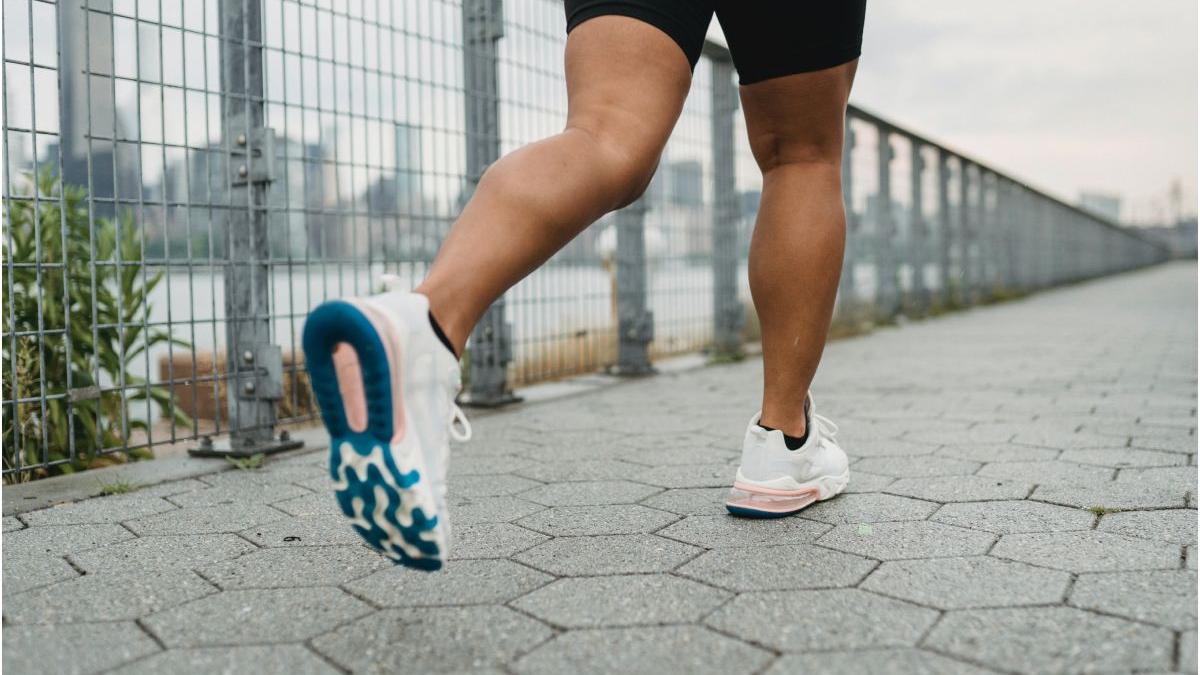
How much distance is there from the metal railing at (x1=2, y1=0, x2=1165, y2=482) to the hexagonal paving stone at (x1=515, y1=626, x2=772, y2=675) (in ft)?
5.27

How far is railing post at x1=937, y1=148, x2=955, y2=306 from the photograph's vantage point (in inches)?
420

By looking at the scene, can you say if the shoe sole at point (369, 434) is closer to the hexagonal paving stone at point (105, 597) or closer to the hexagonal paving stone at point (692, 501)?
the hexagonal paving stone at point (105, 597)

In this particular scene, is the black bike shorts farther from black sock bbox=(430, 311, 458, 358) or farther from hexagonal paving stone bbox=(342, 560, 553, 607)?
hexagonal paving stone bbox=(342, 560, 553, 607)

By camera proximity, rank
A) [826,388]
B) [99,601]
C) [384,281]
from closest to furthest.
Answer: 1. [384,281]
2. [99,601]
3. [826,388]

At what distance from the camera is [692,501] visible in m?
2.11

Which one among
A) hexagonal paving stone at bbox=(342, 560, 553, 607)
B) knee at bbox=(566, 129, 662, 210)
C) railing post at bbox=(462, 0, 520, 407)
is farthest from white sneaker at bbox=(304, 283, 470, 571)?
railing post at bbox=(462, 0, 520, 407)

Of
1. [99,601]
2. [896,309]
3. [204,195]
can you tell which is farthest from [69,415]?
[896,309]

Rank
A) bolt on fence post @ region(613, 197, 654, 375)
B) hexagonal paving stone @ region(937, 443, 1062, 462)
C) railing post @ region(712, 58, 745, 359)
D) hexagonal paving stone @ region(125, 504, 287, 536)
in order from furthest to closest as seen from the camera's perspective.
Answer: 1. railing post @ region(712, 58, 745, 359)
2. bolt on fence post @ region(613, 197, 654, 375)
3. hexagonal paving stone @ region(937, 443, 1062, 462)
4. hexagonal paving stone @ region(125, 504, 287, 536)

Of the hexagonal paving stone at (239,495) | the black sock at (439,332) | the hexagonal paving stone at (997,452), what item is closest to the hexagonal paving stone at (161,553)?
the hexagonal paving stone at (239,495)

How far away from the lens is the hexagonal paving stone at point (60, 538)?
1.83 meters

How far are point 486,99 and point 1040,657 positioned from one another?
3090 mm

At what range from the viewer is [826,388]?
4246 mm

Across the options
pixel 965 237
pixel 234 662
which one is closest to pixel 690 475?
pixel 234 662

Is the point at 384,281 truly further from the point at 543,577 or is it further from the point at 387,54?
the point at 387,54
